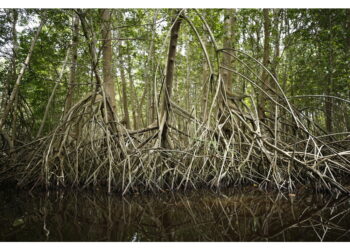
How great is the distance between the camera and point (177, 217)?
5.65ft

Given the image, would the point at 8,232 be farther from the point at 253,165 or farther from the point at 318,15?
the point at 318,15

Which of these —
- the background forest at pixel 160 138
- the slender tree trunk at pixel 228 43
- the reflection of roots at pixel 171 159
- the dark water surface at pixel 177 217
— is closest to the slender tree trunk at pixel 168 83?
the background forest at pixel 160 138

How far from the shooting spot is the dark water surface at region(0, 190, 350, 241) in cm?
138

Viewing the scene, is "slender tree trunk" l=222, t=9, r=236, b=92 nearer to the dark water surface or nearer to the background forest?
the background forest

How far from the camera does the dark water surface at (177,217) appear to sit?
1381 mm

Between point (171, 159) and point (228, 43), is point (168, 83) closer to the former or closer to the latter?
point (171, 159)

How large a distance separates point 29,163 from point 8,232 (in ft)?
5.70

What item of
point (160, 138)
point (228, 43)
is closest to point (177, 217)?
point (160, 138)

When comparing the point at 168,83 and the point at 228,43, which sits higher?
the point at 228,43

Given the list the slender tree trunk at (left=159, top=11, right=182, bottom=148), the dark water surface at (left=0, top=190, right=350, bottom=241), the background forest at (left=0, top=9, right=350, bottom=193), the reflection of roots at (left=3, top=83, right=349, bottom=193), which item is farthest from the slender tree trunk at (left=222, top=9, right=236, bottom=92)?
the dark water surface at (left=0, top=190, right=350, bottom=241)

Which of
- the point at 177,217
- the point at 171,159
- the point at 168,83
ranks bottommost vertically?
the point at 177,217

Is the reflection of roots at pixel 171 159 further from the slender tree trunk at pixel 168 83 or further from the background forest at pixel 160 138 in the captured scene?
the slender tree trunk at pixel 168 83

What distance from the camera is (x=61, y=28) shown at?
3.58m
